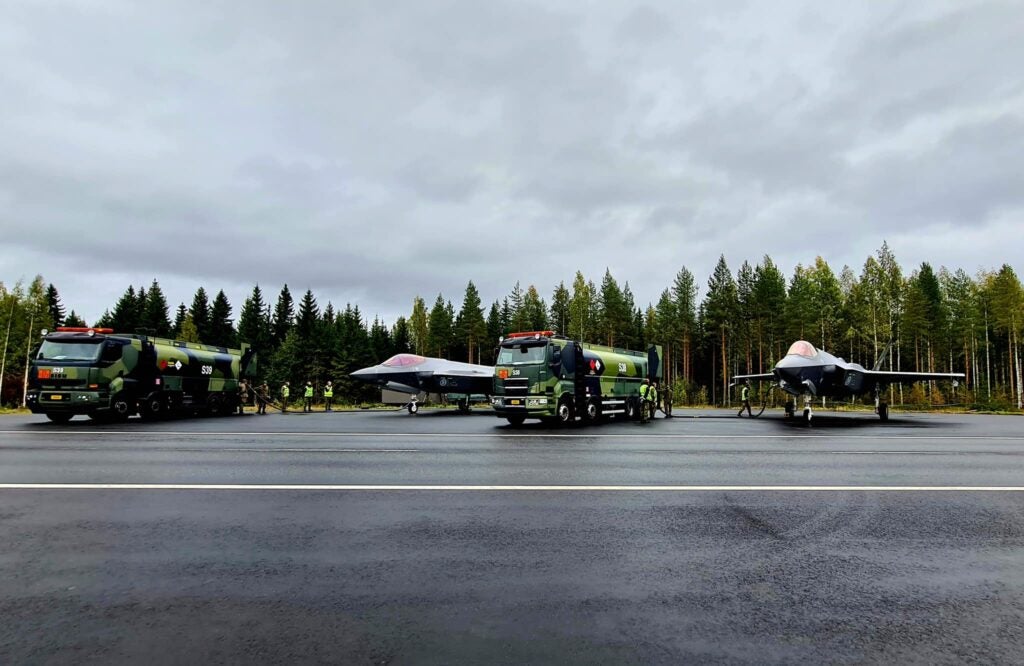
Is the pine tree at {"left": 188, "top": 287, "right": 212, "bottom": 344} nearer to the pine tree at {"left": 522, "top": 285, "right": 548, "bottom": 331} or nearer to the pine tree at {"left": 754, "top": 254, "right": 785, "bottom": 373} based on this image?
the pine tree at {"left": 522, "top": 285, "right": 548, "bottom": 331}

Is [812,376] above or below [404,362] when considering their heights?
below

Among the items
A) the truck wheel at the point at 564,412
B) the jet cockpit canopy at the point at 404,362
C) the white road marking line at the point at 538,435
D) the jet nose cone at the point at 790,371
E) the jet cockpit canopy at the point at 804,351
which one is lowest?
the white road marking line at the point at 538,435

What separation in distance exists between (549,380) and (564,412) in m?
1.34

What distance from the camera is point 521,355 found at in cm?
2002

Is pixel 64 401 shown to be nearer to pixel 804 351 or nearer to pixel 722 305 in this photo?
pixel 804 351

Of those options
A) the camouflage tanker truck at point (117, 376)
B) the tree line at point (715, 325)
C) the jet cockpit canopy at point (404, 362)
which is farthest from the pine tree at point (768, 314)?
the camouflage tanker truck at point (117, 376)

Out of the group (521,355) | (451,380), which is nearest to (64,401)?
(521,355)

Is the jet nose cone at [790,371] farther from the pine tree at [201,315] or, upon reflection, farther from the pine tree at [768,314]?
the pine tree at [201,315]

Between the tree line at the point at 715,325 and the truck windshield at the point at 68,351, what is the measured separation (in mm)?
28350

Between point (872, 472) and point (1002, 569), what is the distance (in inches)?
204

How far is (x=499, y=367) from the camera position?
66.3ft

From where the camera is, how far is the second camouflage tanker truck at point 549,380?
19328mm

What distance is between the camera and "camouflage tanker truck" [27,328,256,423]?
64.5ft

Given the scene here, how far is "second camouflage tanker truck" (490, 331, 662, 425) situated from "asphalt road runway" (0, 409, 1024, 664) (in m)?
10.2
